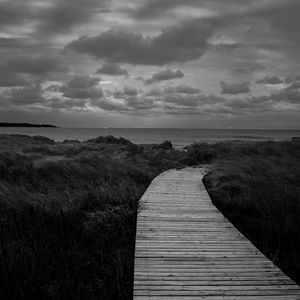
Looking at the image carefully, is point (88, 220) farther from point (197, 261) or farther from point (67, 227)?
point (197, 261)

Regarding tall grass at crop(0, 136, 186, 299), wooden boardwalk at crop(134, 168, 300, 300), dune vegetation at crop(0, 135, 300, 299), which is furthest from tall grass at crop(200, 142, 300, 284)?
tall grass at crop(0, 136, 186, 299)

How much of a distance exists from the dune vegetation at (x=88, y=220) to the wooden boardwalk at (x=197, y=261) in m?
0.39

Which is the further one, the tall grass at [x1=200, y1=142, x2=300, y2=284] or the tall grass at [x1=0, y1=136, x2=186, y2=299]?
the tall grass at [x1=200, y1=142, x2=300, y2=284]

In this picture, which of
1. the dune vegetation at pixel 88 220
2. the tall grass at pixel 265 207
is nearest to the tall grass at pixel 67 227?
the dune vegetation at pixel 88 220

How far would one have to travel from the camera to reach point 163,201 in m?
9.12

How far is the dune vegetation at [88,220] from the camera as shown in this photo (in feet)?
16.6

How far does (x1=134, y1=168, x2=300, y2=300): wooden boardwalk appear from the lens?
168 inches

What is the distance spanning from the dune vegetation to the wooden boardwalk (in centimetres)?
39

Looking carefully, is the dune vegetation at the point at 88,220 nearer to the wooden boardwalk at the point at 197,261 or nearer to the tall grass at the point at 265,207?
the tall grass at the point at 265,207

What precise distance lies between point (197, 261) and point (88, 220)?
3242 mm

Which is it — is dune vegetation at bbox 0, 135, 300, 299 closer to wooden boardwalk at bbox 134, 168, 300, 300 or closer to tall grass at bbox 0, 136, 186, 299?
tall grass at bbox 0, 136, 186, 299

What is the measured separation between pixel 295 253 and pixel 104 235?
3.56 meters

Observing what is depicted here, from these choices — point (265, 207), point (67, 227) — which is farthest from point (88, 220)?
point (265, 207)

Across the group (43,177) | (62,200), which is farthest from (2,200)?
(43,177)
